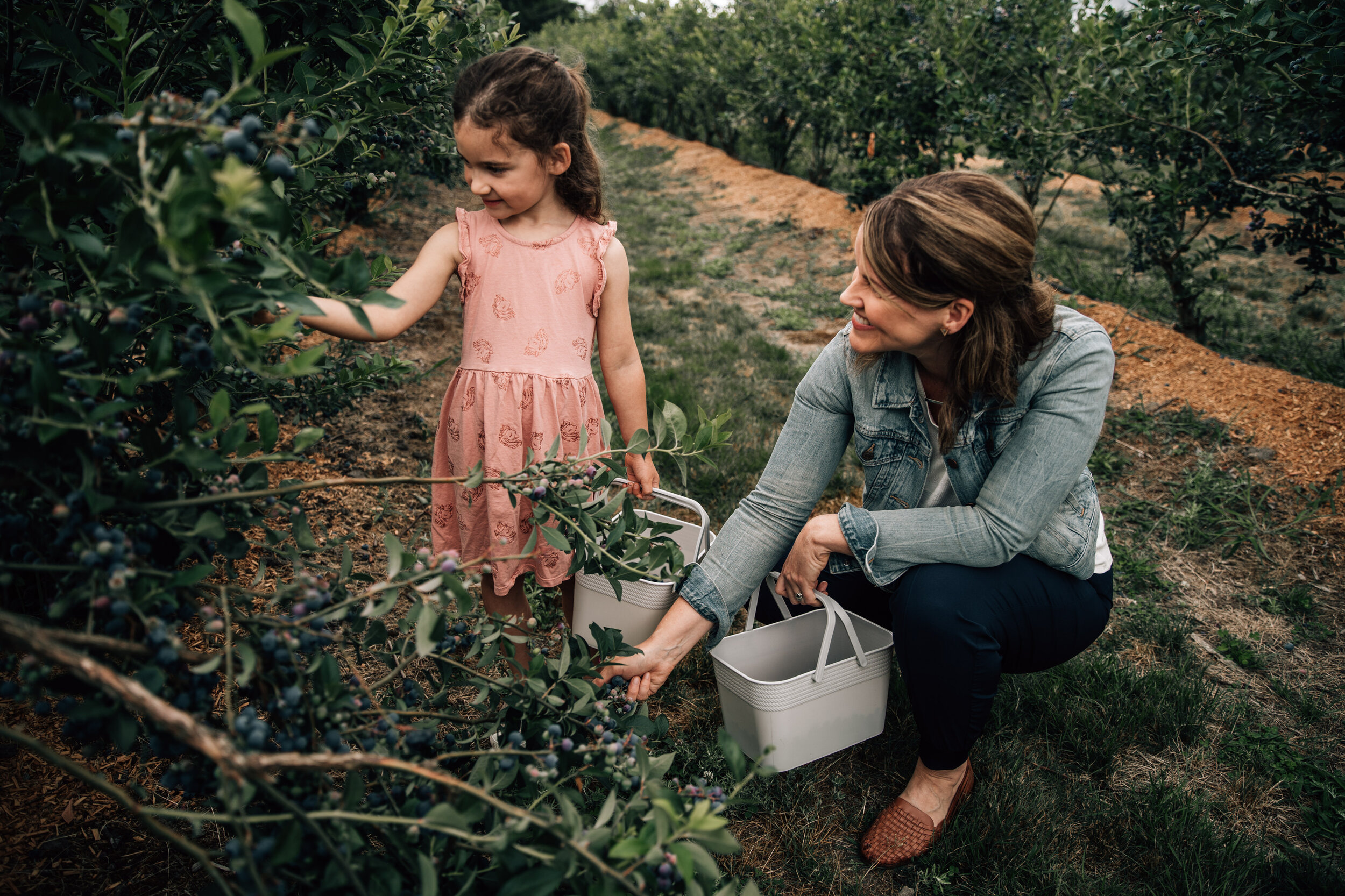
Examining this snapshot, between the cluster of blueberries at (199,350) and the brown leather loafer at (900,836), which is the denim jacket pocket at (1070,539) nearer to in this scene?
the brown leather loafer at (900,836)

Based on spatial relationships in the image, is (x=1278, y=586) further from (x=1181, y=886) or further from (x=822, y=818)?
(x=822, y=818)

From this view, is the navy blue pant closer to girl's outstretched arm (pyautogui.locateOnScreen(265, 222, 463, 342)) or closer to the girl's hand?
the girl's hand

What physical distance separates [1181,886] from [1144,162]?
14.6 feet

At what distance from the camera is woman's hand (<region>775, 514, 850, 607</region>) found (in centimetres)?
178

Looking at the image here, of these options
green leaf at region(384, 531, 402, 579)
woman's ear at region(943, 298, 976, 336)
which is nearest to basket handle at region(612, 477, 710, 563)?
woman's ear at region(943, 298, 976, 336)

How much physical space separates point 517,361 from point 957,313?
1020 millimetres

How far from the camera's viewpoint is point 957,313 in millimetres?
1669

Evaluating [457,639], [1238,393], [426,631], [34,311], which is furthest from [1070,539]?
[1238,393]

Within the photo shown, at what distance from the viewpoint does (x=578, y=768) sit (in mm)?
1231

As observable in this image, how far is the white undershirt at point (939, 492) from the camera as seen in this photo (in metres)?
1.92

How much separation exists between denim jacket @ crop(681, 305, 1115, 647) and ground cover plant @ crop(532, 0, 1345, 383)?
196cm

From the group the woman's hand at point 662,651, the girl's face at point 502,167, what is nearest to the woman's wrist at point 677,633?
the woman's hand at point 662,651

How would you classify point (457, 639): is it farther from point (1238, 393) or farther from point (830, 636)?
point (1238, 393)

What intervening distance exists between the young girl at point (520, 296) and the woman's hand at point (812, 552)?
1.39 ft
